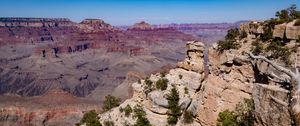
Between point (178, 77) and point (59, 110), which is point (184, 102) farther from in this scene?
point (59, 110)

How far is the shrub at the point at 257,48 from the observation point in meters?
31.5

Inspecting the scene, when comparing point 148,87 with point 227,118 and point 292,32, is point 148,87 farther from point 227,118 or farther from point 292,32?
point 292,32

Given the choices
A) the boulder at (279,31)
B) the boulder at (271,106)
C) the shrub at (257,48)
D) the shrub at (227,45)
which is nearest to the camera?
the boulder at (271,106)

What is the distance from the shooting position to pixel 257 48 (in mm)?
31719

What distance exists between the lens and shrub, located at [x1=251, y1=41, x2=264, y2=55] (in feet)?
104

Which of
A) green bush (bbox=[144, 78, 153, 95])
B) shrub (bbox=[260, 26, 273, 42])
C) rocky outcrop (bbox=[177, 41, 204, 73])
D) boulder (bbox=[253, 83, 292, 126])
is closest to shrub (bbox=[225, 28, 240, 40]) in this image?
rocky outcrop (bbox=[177, 41, 204, 73])

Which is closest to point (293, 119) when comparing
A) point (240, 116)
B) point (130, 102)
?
point (240, 116)

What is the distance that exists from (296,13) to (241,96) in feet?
31.2

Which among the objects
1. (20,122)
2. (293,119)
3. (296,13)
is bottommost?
(20,122)

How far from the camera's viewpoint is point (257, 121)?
17188mm

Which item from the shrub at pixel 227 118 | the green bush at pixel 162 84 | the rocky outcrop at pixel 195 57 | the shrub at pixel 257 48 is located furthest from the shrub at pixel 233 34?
the shrub at pixel 227 118

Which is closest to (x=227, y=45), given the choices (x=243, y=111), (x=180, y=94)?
(x=180, y=94)

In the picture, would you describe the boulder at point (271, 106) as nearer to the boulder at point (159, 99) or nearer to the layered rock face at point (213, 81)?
the layered rock face at point (213, 81)

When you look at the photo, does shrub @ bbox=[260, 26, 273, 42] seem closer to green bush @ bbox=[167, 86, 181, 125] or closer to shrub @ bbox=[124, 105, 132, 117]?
green bush @ bbox=[167, 86, 181, 125]
